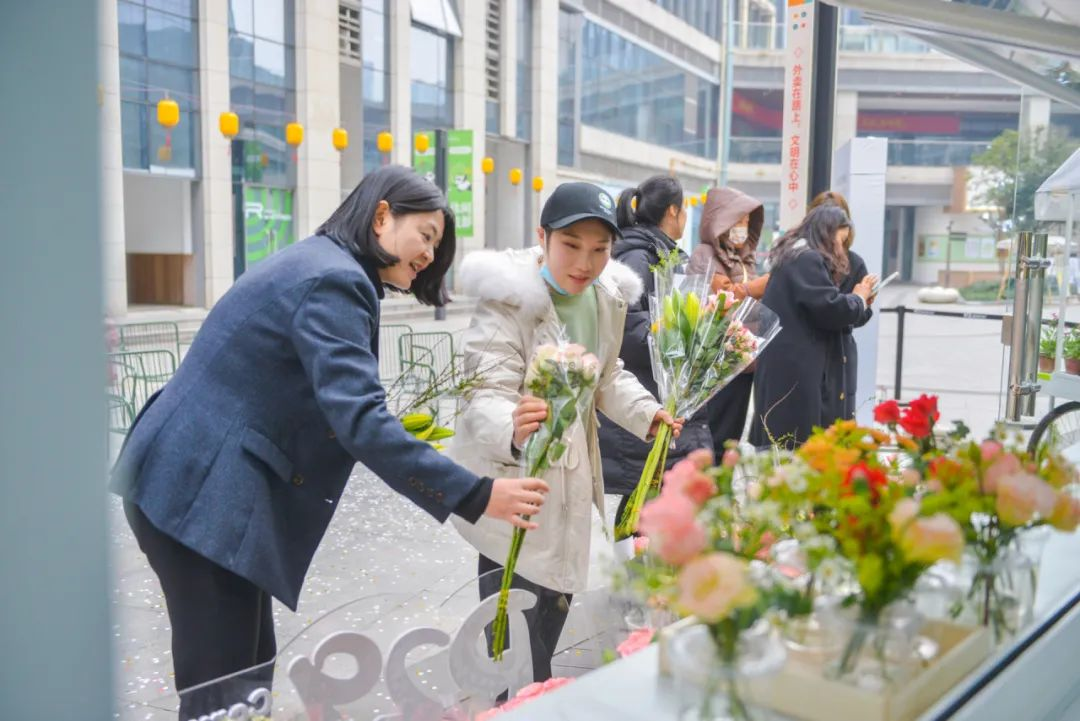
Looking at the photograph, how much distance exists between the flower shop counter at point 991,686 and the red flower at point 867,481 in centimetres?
22

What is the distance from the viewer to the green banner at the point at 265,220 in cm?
1823

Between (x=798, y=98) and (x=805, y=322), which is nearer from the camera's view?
(x=805, y=322)

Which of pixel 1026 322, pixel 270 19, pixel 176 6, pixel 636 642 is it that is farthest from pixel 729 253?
pixel 270 19

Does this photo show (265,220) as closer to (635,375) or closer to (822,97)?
(822,97)

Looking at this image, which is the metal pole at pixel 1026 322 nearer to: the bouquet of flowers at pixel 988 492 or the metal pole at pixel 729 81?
the bouquet of flowers at pixel 988 492

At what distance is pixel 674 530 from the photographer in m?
0.92

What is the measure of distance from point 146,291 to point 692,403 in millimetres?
19997

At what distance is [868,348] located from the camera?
6301 mm

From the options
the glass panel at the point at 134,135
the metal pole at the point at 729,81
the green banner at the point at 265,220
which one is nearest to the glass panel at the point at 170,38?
the glass panel at the point at 134,135

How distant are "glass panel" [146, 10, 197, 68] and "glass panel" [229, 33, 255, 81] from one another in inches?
31.1

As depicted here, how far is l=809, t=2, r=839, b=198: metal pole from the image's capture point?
662 cm

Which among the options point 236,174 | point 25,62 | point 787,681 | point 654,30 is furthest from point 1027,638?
point 654,30

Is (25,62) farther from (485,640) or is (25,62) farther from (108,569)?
(485,640)

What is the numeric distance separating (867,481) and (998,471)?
0.22 meters
